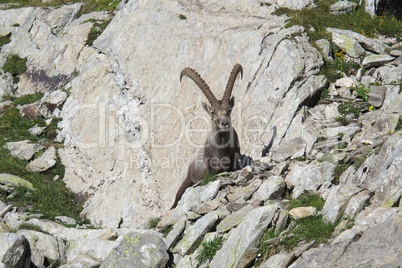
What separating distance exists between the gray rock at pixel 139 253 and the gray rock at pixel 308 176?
3.37m

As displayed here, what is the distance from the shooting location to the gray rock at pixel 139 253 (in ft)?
39.6

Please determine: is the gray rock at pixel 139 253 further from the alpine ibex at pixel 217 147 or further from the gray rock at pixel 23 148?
the gray rock at pixel 23 148

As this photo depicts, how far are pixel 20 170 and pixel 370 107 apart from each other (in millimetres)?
12879

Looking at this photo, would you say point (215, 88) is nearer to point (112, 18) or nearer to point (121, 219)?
point (121, 219)

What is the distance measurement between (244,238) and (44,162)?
13.8 metres

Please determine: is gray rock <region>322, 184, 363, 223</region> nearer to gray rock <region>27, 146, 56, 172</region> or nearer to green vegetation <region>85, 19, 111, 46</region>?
gray rock <region>27, 146, 56, 172</region>

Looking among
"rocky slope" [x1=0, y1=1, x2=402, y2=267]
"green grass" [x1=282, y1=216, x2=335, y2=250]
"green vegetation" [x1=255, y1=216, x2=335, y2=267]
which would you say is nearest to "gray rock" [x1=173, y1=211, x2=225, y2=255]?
"rocky slope" [x1=0, y1=1, x2=402, y2=267]

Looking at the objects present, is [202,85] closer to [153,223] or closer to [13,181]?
[153,223]

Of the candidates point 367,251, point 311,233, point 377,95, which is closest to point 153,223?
point 311,233

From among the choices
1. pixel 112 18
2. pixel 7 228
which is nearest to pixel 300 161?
pixel 7 228

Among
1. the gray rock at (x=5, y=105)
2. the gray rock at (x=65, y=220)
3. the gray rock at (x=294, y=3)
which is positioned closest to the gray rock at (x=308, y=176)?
the gray rock at (x=65, y=220)

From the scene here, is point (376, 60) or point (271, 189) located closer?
point (271, 189)

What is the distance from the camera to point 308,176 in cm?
1375

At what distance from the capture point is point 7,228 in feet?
50.9
